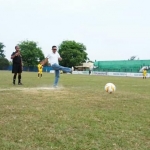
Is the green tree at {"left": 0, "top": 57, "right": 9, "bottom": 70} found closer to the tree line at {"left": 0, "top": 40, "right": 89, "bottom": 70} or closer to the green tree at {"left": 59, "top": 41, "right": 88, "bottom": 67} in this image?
the tree line at {"left": 0, "top": 40, "right": 89, "bottom": 70}

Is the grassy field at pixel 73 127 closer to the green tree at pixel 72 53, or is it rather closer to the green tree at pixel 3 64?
the green tree at pixel 72 53

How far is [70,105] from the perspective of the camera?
6.62 m

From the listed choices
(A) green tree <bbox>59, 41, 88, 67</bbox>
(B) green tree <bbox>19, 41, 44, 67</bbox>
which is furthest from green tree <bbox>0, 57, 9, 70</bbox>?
(A) green tree <bbox>59, 41, 88, 67</bbox>

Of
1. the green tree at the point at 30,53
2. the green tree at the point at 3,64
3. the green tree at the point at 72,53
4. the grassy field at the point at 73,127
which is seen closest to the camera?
the grassy field at the point at 73,127

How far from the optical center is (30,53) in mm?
112500

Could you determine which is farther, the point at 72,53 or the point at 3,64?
the point at 3,64

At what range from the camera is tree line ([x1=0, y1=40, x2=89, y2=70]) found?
105 meters

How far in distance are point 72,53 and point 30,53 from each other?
757 inches

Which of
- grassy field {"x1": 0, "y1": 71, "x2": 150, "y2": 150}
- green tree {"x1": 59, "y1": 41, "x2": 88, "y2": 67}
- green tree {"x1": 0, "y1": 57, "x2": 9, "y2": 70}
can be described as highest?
green tree {"x1": 59, "y1": 41, "x2": 88, "y2": 67}

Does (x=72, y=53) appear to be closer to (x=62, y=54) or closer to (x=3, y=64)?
(x=62, y=54)

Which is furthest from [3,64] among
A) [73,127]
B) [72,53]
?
[73,127]

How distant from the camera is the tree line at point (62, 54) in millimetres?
104506

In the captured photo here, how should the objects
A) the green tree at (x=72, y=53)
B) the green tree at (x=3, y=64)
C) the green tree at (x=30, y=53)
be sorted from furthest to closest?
the green tree at (x=3, y=64) < the green tree at (x=30, y=53) < the green tree at (x=72, y=53)

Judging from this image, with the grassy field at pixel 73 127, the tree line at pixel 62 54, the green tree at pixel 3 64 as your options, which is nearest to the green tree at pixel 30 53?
the tree line at pixel 62 54
